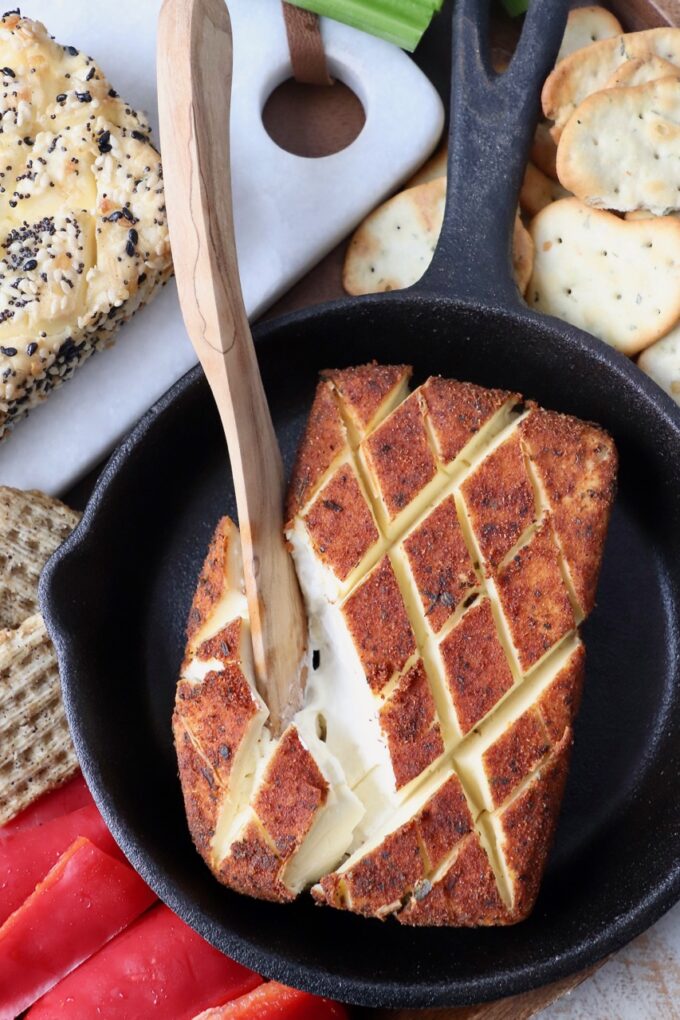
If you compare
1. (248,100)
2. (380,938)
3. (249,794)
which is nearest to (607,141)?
(248,100)

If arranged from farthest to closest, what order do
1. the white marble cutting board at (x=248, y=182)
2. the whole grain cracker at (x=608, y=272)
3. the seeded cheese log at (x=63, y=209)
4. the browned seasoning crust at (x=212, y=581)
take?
the white marble cutting board at (x=248, y=182)
the whole grain cracker at (x=608, y=272)
the seeded cheese log at (x=63, y=209)
the browned seasoning crust at (x=212, y=581)

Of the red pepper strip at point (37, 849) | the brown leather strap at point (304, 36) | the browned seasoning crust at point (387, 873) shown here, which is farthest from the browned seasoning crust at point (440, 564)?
the brown leather strap at point (304, 36)

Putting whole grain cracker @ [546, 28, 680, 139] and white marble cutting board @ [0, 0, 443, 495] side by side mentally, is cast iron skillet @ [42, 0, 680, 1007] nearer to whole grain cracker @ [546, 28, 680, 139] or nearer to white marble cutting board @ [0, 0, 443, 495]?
whole grain cracker @ [546, 28, 680, 139]

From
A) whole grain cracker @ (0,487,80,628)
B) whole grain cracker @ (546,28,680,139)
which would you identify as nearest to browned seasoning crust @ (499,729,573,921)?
whole grain cracker @ (0,487,80,628)

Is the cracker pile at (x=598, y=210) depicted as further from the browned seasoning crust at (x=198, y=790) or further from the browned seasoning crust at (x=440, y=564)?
the browned seasoning crust at (x=198, y=790)

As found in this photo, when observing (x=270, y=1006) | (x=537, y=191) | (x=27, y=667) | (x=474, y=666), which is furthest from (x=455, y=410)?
(x=270, y=1006)
